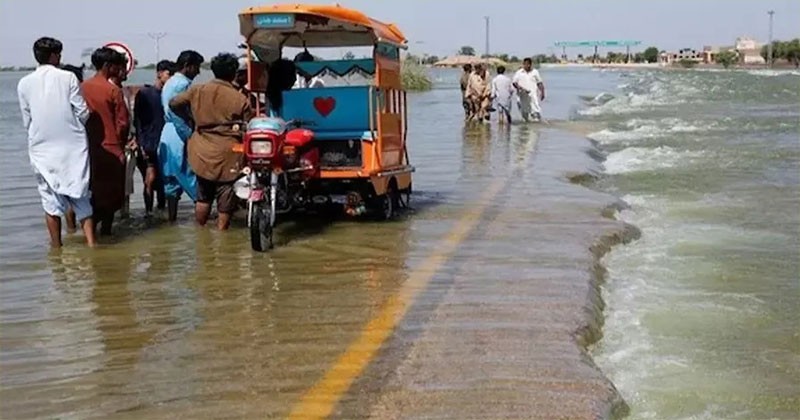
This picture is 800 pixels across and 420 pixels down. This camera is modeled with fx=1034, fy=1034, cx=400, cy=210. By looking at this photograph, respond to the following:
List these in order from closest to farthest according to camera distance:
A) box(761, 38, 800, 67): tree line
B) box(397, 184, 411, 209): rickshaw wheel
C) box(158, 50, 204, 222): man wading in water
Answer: box(158, 50, 204, 222): man wading in water < box(397, 184, 411, 209): rickshaw wheel < box(761, 38, 800, 67): tree line

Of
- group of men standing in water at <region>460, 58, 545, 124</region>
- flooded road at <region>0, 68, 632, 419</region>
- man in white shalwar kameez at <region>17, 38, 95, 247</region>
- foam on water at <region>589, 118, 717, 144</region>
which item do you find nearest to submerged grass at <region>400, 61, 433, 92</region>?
foam on water at <region>589, 118, 717, 144</region>

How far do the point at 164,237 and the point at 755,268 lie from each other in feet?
16.1

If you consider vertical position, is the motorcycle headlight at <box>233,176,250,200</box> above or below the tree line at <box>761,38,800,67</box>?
below

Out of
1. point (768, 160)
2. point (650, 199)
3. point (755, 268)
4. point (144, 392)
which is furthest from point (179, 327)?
point (768, 160)

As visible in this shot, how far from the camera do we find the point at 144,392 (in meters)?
4.78

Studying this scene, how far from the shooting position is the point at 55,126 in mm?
7965

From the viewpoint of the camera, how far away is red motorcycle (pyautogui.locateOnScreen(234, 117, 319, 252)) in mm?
8133

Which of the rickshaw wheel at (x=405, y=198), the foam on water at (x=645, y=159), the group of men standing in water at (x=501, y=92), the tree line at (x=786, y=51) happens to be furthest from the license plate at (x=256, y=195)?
the tree line at (x=786, y=51)

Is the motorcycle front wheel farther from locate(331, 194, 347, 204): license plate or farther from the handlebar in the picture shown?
locate(331, 194, 347, 204): license plate

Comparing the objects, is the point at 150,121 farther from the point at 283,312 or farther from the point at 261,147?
the point at 283,312

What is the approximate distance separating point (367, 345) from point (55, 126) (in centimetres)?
375

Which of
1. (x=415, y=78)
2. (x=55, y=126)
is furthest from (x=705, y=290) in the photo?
(x=415, y=78)

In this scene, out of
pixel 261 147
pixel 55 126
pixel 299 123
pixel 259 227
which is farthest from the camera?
pixel 299 123

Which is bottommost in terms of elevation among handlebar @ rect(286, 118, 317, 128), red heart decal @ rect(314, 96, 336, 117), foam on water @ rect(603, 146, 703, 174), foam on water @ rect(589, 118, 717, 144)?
foam on water @ rect(603, 146, 703, 174)
